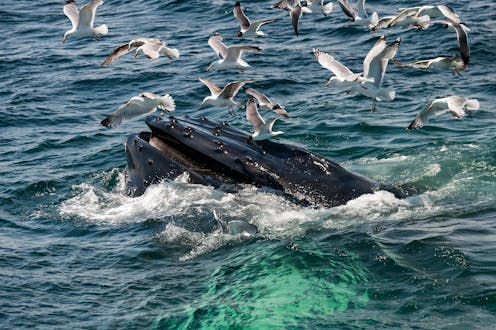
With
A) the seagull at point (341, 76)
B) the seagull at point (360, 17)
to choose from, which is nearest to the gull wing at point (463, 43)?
the seagull at point (341, 76)

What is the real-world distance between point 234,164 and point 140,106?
179 inches

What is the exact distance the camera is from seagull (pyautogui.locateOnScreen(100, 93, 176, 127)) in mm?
17203

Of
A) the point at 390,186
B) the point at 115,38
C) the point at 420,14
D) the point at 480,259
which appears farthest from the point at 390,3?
the point at 480,259

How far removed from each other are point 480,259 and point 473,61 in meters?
14.1

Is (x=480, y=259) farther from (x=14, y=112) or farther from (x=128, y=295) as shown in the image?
(x=14, y=112)

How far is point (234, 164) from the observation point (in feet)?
43.9

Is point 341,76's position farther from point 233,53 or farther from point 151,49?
point 151,49

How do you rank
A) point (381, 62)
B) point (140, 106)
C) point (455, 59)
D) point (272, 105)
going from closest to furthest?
point (272, 105) < point (140, 106) < point (381, 62) < point (455, 59)

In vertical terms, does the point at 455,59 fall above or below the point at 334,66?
below

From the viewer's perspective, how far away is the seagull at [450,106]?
1597 cm

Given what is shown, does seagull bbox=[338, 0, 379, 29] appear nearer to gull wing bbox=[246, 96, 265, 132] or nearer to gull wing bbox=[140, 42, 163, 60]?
gull wing bbox=[140, 42, 163, 60]

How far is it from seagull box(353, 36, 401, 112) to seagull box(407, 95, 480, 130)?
0.85 metres

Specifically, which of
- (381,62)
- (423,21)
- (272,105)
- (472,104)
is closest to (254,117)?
(272,105)

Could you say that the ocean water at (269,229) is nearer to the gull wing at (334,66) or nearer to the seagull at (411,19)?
the gull wing at (334,66)
